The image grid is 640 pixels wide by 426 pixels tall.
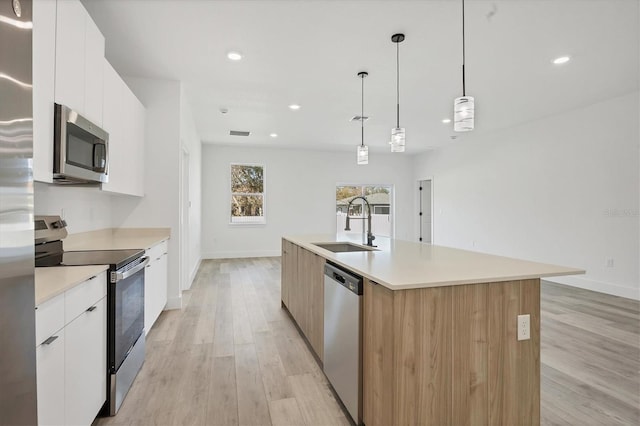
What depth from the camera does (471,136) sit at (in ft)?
23.8

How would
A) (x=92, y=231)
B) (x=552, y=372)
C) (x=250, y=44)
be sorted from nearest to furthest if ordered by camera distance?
(x=552, y=372)
(x=250, y=44)
(x=92, y=231)

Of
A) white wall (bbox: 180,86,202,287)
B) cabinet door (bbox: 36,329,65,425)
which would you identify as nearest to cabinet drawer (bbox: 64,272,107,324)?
cabinet door (bbox: 36,329,65,425)

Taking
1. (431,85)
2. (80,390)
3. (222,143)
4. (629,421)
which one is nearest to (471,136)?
(431,85)

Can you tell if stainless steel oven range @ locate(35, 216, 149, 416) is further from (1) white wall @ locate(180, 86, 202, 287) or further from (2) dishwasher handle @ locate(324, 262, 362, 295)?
(1) white wall @ locate(180, 86, 202, 287)

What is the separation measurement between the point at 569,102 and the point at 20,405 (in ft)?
20.2

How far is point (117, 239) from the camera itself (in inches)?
132

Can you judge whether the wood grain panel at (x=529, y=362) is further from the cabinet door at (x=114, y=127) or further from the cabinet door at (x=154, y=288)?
the cabinet door at (x=114, y=127)

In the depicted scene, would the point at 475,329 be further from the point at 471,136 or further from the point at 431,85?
the point at 471,136

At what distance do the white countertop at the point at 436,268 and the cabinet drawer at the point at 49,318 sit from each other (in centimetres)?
132

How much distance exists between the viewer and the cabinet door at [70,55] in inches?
72.2

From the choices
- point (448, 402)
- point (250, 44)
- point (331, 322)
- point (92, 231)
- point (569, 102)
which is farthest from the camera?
point (569, 102)

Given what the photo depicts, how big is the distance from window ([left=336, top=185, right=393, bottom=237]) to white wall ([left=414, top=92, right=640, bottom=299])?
245cm

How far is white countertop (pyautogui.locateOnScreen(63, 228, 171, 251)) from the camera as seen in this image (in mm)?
2754

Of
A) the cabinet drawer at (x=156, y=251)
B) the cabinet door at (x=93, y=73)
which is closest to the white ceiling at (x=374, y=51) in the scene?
the cabinet door at (x=93, y=73)
